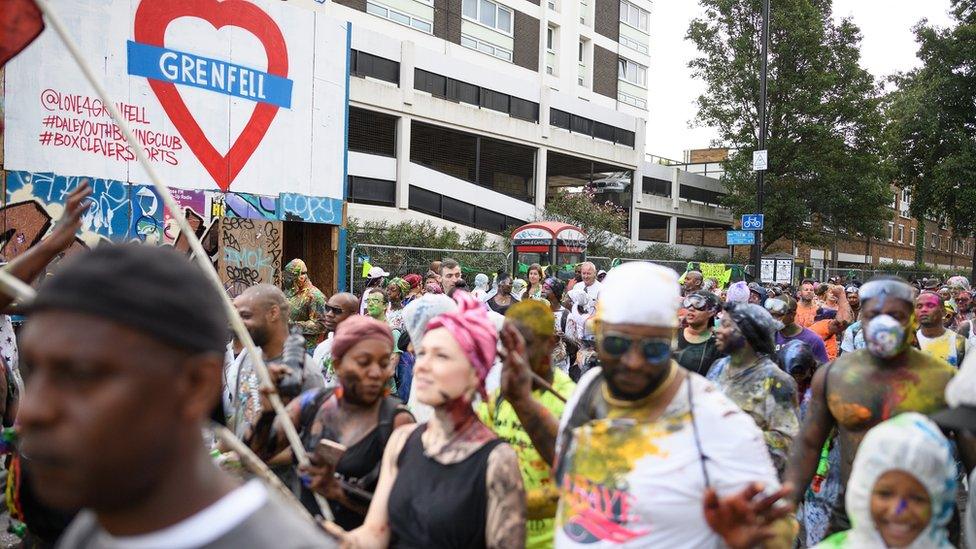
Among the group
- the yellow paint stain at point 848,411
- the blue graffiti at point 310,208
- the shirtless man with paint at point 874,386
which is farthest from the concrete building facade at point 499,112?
the yellow paint stain at point 848,411

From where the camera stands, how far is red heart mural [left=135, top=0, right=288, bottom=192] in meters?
11.4

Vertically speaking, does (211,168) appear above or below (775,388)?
above

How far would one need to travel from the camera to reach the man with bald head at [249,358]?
13.0 feet

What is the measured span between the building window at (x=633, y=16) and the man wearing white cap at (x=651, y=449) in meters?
42.3

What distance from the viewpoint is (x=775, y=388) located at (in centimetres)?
421

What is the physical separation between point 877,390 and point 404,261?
49.2 ft

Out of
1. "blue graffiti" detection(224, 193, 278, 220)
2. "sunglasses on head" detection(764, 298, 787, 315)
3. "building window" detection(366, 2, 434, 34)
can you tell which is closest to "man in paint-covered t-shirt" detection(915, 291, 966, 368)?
"sunglasses on head" detection(764, 298, 787, 315)

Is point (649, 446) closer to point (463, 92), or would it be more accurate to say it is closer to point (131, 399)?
point (131, 399)

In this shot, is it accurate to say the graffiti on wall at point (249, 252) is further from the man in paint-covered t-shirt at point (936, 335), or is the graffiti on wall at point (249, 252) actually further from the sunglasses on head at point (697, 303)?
the man in paint-covered t-shirt at point (936, 335)

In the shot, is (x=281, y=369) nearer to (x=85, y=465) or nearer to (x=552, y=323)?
(x=552, y=323)

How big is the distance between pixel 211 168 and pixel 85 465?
11930mm

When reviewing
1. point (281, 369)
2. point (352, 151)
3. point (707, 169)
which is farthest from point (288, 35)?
point (707, 169)

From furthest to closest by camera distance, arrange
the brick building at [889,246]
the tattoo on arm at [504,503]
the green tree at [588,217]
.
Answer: the brick building at [889,246] → the green tree at [588,217] → the tattoo on arm at [504,503]

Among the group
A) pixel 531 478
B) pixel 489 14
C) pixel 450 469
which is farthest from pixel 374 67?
pixel 450 469
